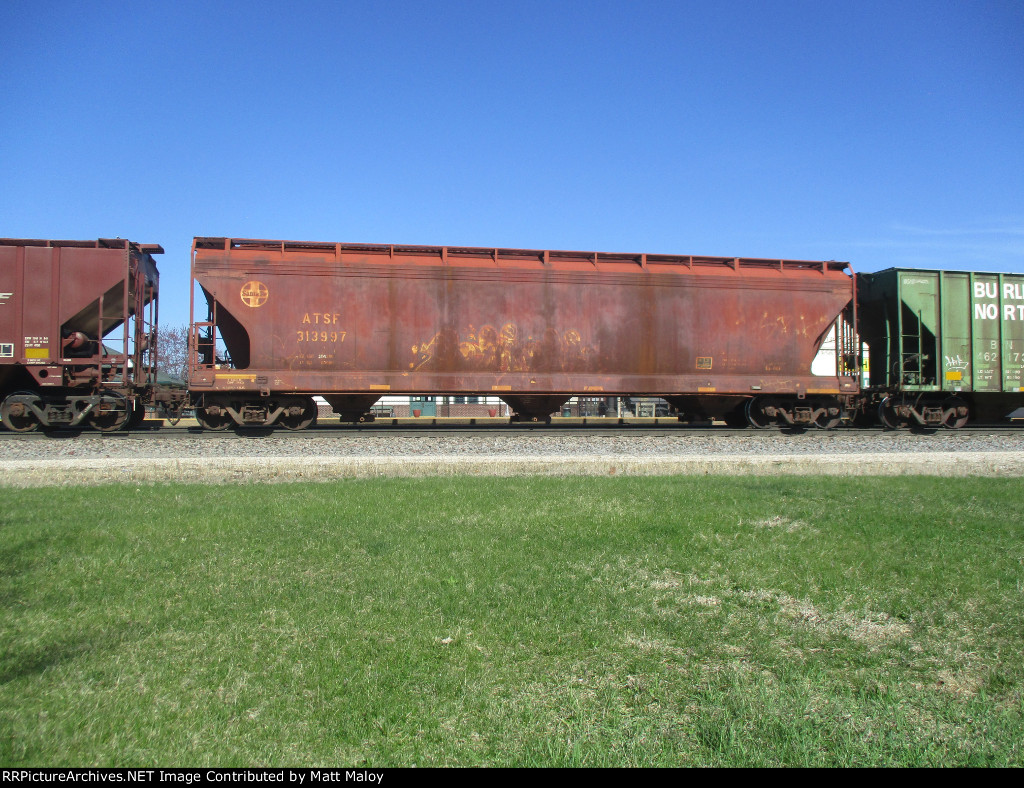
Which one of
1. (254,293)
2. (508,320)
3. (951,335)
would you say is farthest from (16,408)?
(951,335)

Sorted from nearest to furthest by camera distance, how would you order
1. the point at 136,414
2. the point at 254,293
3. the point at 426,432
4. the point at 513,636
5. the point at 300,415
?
the point at 513,636, the point at 426,432, the point at 254,293, the point at 300,415, the point at 136,414

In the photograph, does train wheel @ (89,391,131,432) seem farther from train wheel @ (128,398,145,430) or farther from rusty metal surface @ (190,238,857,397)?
rusty metal surface @ (190,238,857,397)

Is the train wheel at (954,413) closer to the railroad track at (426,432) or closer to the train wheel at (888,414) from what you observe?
the railroad track at (426,432)

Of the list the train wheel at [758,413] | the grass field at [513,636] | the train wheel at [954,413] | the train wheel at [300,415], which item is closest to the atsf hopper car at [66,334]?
the train wheel at [300,415]

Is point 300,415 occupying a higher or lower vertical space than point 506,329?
lower

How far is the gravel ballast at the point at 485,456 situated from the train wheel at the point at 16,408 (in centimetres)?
138

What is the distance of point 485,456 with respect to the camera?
11344mm

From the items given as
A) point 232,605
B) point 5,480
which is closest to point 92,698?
point 232,605

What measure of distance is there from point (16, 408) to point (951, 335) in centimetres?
2168

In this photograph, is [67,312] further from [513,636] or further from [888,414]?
[888,414]

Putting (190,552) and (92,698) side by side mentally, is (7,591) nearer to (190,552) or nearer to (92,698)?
(190,552)

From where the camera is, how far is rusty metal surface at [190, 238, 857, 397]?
14.4m

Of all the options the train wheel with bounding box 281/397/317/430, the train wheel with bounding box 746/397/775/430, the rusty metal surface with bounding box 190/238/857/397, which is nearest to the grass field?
the train wheel with bounding box 281/397/317/430
